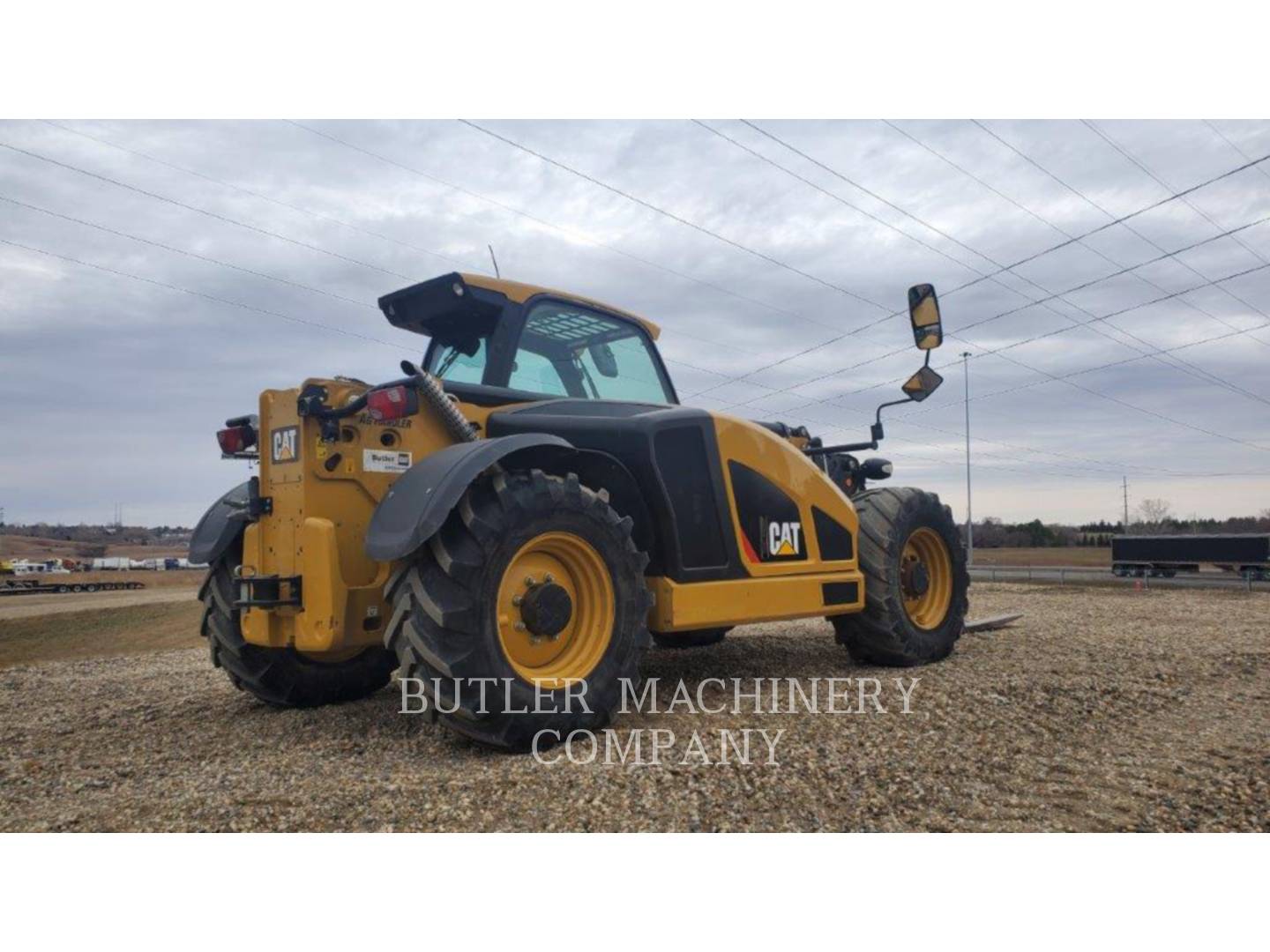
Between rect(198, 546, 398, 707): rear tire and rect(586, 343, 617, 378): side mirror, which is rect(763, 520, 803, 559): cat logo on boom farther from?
rect(198, 546, 398, 707): rear tire

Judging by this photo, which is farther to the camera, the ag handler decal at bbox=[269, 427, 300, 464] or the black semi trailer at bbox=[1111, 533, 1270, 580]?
the black semi trailer at bbox=[1111, 533, 1270, 580]

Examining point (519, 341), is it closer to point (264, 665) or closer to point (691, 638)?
point (264, 665)

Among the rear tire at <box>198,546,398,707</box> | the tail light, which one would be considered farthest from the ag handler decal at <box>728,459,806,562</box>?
the tail light

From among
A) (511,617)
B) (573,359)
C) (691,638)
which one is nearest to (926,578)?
(691,638)

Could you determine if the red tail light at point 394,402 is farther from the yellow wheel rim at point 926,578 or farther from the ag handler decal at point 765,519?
the yellow wheel rim at point 926,578

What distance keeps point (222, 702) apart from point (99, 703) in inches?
38.4

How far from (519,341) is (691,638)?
10.4ft

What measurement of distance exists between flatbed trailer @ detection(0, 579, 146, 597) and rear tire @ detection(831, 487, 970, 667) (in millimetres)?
32036

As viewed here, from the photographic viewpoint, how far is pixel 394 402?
14.6 feet

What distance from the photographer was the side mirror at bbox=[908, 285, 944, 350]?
5.78 metres

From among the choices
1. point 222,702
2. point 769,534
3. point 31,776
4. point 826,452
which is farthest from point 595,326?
point 31,776

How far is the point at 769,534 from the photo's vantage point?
236 inches

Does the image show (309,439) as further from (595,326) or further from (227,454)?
(595,326)

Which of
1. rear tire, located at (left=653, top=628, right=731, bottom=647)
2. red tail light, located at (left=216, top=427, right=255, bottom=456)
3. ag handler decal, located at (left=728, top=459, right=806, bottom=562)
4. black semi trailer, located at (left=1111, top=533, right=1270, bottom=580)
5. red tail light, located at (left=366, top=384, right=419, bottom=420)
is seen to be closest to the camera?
red tail light, located at (left=366, top=384, right=419, bottom=420)
